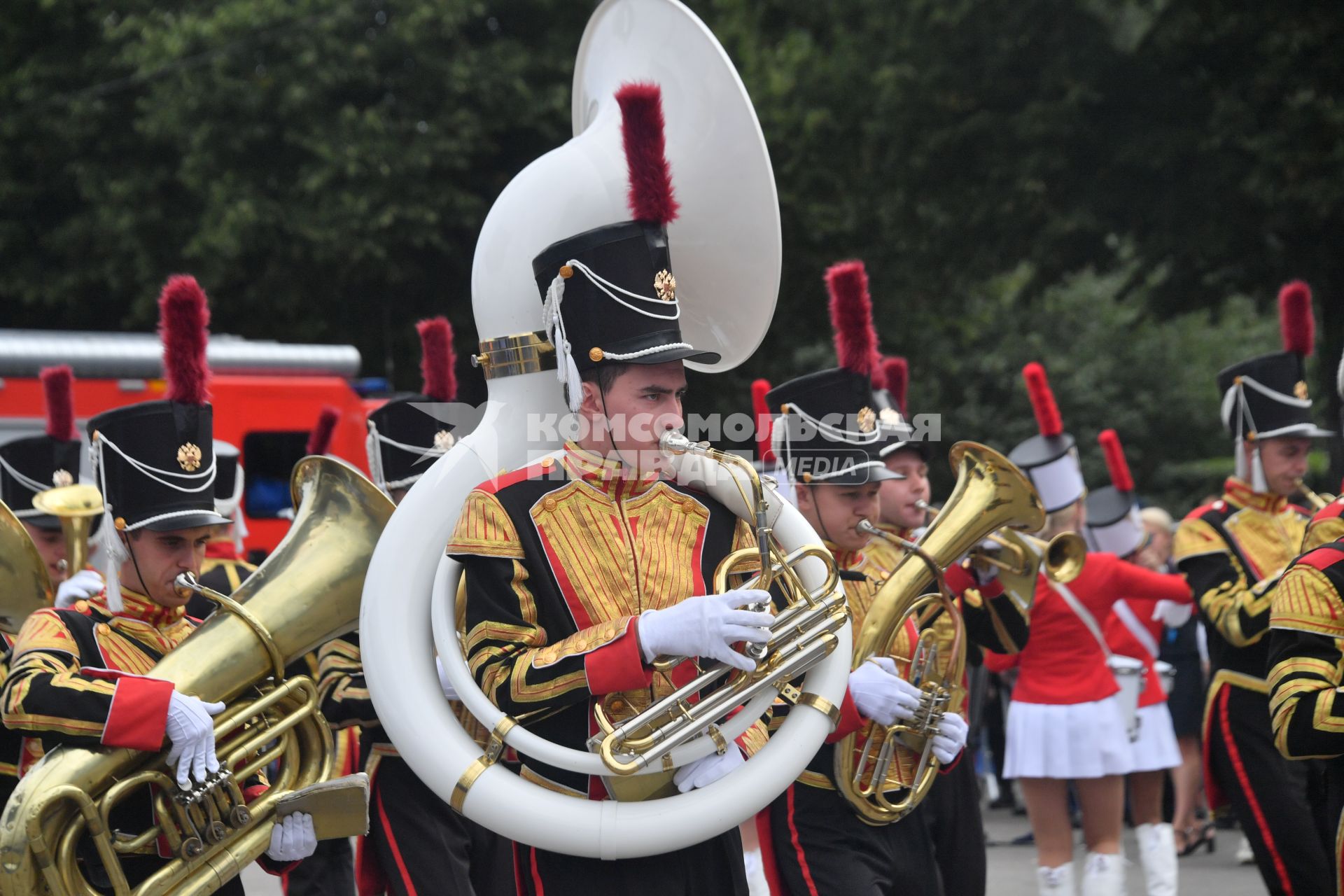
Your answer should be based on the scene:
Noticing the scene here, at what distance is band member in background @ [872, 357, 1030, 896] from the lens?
4.99 m

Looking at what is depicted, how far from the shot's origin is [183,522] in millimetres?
4234

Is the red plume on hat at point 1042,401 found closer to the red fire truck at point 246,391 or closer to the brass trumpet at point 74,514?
the brass trumpet at point 74,514

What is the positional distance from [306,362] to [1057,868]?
8.27m

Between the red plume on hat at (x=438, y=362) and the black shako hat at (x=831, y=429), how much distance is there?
5.08 ft

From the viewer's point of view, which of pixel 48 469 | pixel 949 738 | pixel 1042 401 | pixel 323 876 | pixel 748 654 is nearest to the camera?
pixel 748 654

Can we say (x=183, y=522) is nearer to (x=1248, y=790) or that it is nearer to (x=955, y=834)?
(x=955, y=834)

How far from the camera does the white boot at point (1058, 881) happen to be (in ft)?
22.1

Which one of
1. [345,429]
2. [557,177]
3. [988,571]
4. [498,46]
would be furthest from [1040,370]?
[498,46]

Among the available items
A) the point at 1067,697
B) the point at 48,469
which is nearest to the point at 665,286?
the point at 48,469

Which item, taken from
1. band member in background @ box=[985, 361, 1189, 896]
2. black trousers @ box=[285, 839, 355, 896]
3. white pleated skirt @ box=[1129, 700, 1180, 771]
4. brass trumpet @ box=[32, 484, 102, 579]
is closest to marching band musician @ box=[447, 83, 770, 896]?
black trousers @ box=[285, 839, 355, 896]

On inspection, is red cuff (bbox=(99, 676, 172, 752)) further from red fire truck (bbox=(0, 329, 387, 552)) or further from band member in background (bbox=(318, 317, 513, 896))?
red fire truck (bbox=(0, 329, 387, 552))

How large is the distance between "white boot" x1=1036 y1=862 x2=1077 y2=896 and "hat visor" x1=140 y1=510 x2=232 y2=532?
4086mm

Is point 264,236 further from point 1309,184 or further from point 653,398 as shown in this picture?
point 653,398

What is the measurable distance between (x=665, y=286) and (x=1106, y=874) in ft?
14.3
